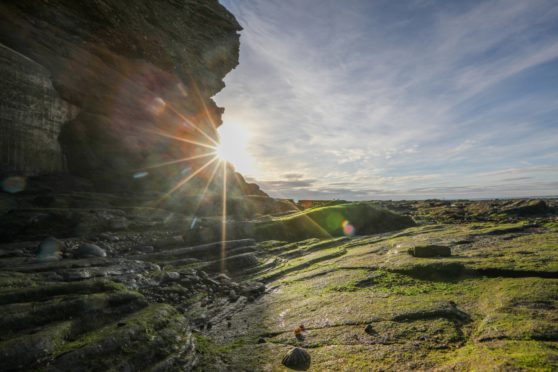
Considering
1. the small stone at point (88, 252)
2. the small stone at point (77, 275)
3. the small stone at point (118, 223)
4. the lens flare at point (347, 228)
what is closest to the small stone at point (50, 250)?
the small stone at point (88, 252)

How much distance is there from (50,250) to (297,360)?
38.4 feet

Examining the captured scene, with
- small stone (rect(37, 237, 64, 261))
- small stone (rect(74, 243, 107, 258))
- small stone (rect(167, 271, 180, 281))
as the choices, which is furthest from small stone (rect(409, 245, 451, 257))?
small stone (rect(37, 237, 64, 261))

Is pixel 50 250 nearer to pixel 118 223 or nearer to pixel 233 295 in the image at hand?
pixel 118 223

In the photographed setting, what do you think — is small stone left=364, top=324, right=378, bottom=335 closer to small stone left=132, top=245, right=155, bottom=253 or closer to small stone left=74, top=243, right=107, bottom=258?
small stone left=74, top=243, right=107, bottom=258

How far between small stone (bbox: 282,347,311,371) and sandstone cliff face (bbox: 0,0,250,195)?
2711 cm

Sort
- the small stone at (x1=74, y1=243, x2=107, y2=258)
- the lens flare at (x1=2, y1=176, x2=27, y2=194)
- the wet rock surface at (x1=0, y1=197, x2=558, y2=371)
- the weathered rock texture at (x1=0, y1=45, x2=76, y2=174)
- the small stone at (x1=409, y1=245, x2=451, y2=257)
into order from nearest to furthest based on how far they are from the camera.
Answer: the wet rock surface at (x1=0, y1=197, x2=558, y2=371), the small stone at (x1=409, y1=245, x2=451, y2=257), the small stone at (x1=74, y1=243, x2=107, y2=258), the lens flare at (x1=2, y1=176, x2=27, y2=194), the weathered rock texture at (x1=0, y1=45, x2=76, y2=174)

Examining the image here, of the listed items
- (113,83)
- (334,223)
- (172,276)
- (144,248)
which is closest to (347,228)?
(334,223)

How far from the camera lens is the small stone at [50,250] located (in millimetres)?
10510

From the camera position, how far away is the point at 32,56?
26641 mm

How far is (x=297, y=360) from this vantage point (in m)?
5.33

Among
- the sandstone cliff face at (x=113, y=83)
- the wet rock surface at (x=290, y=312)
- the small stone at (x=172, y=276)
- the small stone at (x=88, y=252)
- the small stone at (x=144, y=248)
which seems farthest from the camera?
the sandstone cliff face at (x=113, y=83)

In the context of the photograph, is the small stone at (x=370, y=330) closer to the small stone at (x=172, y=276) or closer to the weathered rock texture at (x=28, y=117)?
the small stone at (x=172, y=276)

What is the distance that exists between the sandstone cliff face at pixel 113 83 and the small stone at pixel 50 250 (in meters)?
15.6

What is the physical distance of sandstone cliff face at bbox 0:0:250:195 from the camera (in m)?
25.5
